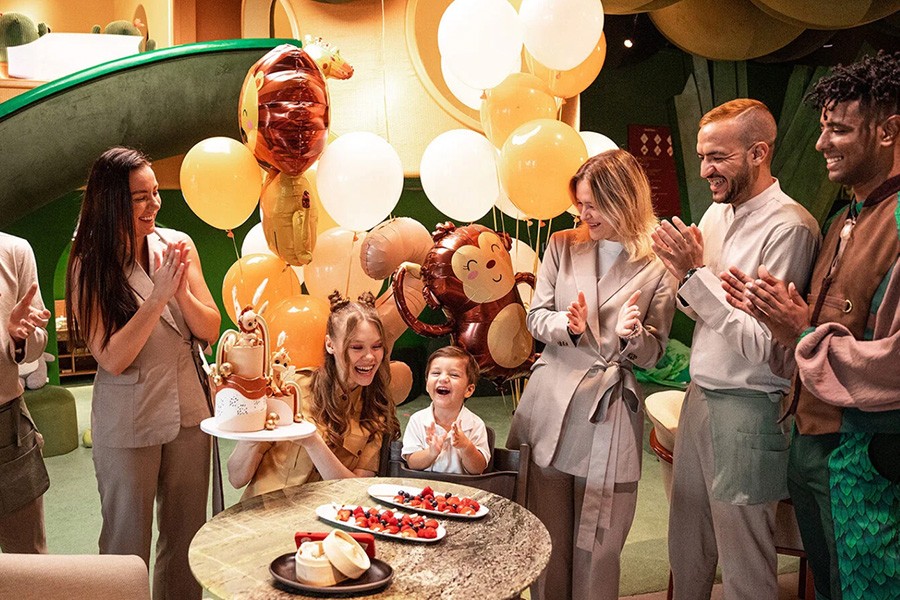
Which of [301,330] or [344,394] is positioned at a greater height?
[301,330]

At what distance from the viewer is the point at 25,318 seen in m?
2.81

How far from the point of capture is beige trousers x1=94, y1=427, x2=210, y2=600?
2.79 metres

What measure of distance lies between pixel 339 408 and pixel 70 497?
2.85m

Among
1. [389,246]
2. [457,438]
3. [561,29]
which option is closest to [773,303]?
[457,438]

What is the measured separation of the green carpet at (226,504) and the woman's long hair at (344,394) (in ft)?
4.94

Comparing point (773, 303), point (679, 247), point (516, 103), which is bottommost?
point (773, 303)

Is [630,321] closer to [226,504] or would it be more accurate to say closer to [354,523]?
[354,523]

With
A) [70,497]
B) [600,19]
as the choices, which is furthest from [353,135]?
[70,497]

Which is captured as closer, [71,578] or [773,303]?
[71,578]

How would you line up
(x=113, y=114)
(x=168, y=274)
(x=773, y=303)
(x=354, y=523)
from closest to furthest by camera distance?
(x=354, y=523) → (x=773, y=303) → (x=168, y=274) → (x=113, y=114)

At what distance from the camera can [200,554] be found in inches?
85.3

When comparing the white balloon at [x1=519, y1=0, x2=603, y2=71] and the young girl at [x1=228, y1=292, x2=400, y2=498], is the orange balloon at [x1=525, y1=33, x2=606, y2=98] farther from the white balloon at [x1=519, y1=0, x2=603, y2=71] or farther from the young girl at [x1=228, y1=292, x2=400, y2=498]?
the young girl at [x1=228, y1=292, x2=400, y2=498]

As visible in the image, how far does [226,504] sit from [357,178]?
2.40 metres

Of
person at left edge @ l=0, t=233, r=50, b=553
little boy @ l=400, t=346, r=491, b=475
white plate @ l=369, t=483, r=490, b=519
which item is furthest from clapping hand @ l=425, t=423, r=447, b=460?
person at left edge @ l=0, t=233, r=50, b=553
